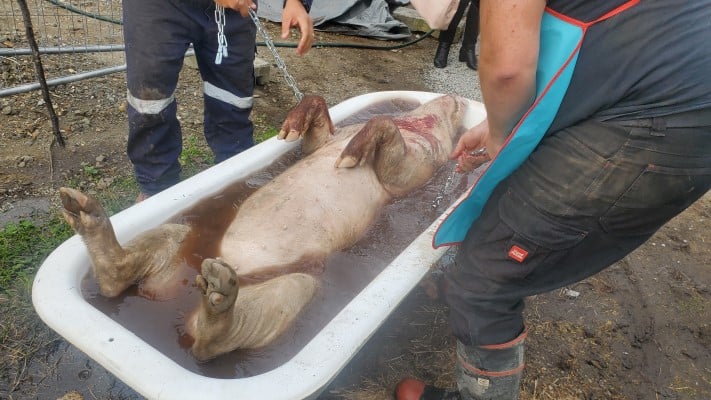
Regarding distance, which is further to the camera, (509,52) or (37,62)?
(37,62)

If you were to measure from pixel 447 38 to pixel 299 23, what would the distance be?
153 inches

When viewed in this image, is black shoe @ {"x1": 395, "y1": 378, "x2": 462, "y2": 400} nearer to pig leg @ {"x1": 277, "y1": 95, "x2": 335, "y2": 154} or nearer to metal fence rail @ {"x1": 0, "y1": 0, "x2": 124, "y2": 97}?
pig leg @ {"x1": 277, "y1": 95, "x2": 335, "y2": 154}

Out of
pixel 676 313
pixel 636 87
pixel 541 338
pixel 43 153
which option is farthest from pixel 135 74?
pixel 676 313

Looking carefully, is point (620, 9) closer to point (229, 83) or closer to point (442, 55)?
point (229, 83)

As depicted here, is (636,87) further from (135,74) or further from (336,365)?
(135,74)

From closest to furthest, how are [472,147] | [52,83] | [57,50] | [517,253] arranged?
[517,253], [472,147], [52,83], [57,50]

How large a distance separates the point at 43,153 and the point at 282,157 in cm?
188

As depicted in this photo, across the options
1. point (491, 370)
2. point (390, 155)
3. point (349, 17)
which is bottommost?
point (349, 17)

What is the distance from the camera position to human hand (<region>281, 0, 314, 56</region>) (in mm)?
2877

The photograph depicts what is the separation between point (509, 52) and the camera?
4.80 feet

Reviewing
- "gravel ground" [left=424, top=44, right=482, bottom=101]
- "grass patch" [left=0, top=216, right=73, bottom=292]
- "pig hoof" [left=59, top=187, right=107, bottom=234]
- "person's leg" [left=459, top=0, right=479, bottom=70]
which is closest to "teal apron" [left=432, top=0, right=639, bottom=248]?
"pig hoof" [left=59, top=187, right=107, bottom=234]

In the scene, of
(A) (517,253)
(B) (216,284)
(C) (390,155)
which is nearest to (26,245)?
(B) (216,284)

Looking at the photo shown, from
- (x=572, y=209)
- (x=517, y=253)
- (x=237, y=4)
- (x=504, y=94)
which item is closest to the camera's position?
(x=504, y=94)

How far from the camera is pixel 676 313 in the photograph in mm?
3316
